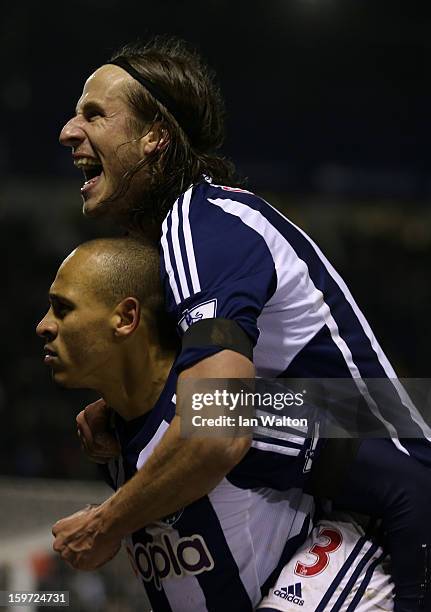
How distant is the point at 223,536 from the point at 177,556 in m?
0.12

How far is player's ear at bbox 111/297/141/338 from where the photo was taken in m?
2.51

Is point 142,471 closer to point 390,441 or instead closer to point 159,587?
point 159,587

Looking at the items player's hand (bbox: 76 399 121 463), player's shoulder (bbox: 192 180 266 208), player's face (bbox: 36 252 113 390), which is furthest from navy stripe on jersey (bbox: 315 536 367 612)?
player's shoulder (bbox: 192 180 266 208)

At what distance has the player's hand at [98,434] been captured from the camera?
274cm

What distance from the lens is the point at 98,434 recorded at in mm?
2760

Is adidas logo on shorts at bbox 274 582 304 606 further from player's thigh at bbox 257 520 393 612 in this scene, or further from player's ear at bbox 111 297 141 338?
player's ear at bbox 111 297 141 338

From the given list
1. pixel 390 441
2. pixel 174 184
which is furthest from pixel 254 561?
pixel 174 184

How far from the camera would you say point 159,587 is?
2.58 m

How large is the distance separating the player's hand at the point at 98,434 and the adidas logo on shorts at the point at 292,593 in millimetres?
544

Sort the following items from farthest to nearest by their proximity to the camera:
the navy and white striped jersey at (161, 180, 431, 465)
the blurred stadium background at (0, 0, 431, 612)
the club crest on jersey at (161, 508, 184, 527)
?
the blurred stadium background at (0, 0, 431, 612) < the club crest on jersey at (161, 508, 184, 527) < the navy and white striped jersey at (161, 180, 431, 465)

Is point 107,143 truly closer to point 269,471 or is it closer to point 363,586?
point 269,471

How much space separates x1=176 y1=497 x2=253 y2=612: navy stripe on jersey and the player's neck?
0.29 meters

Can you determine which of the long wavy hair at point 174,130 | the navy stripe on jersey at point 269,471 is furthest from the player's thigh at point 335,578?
the long wavy hair at point 174,130

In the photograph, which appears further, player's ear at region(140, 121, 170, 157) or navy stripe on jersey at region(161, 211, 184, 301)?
player's ear at region(140, 121, 170, 157)
